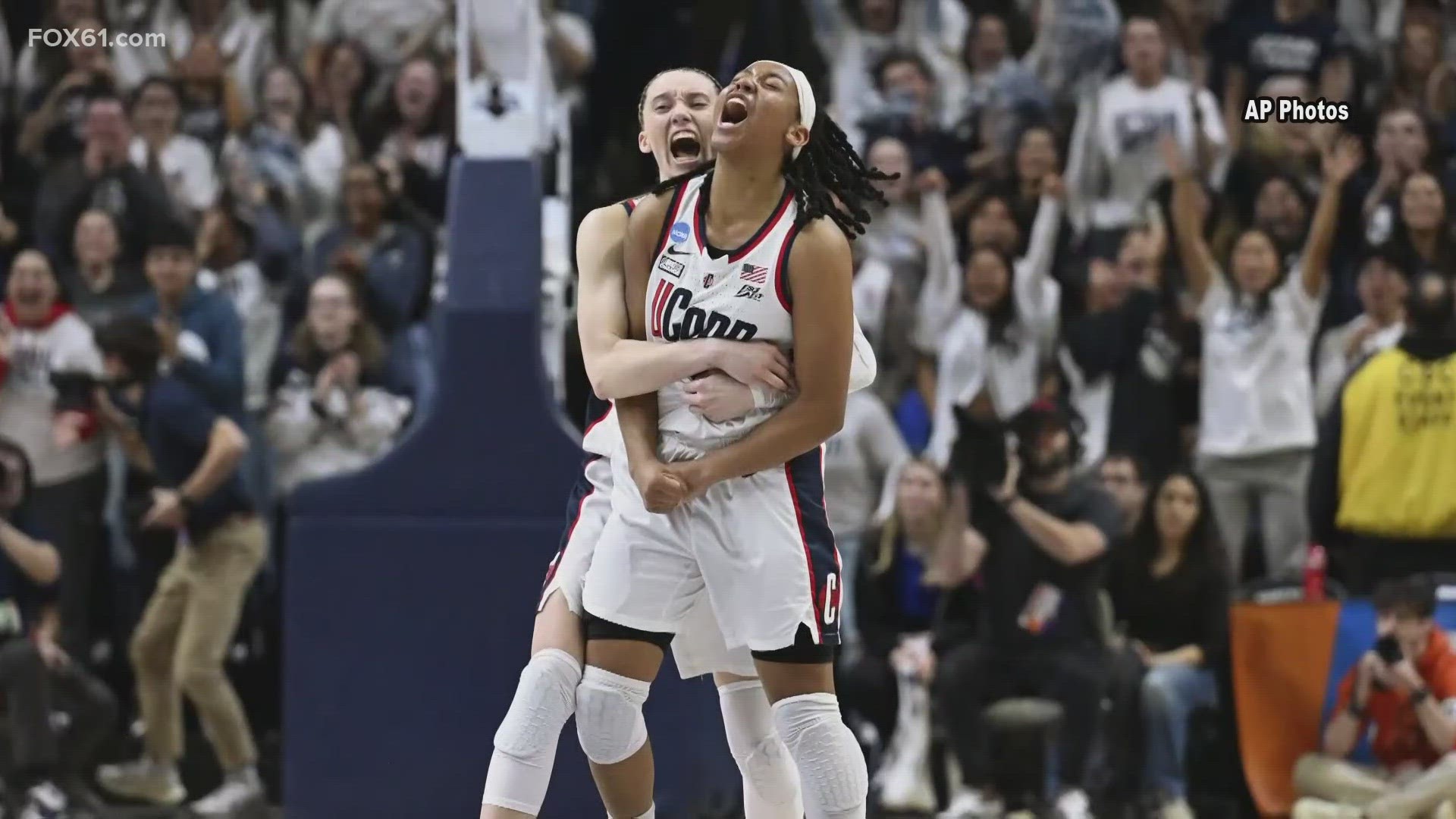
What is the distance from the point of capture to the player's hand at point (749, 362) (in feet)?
16.1

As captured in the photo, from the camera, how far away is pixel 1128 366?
9320 mm

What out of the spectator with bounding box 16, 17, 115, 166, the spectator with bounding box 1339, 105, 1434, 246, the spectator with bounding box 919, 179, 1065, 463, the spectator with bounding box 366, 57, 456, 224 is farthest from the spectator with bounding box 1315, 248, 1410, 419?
the spectator with bounding box 16, 17, 115, 166

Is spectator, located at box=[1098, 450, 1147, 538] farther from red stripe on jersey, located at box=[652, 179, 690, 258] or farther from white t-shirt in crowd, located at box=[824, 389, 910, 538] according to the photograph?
red stripe on jersey, located at box=[652, 179, 690, 258]

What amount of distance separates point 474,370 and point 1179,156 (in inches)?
164

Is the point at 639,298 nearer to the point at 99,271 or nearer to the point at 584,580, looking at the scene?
the point at 584,580

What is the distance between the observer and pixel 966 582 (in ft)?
28.3

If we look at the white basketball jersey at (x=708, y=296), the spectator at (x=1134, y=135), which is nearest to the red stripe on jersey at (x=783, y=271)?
the white basketball jersey at (x=708, y=296)

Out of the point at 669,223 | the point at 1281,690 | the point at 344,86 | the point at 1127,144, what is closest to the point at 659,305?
the point at 669,223

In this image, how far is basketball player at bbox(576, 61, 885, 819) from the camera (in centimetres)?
491

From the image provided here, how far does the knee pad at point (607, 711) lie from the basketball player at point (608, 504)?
63mm

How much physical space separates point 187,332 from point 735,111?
4.78 m

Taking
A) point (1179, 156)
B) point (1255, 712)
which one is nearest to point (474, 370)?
point (1255, 712)

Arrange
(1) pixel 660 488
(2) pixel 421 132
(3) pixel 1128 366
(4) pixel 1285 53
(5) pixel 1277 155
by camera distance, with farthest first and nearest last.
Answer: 1. (4) pixel 1285 53
2. (2) pixel 421 132
3. (5) pixel 1277 155
4. (3) pixel 1128 366
5. (1) pixel 660 488

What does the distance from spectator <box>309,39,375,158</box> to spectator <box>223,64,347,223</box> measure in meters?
0.05
